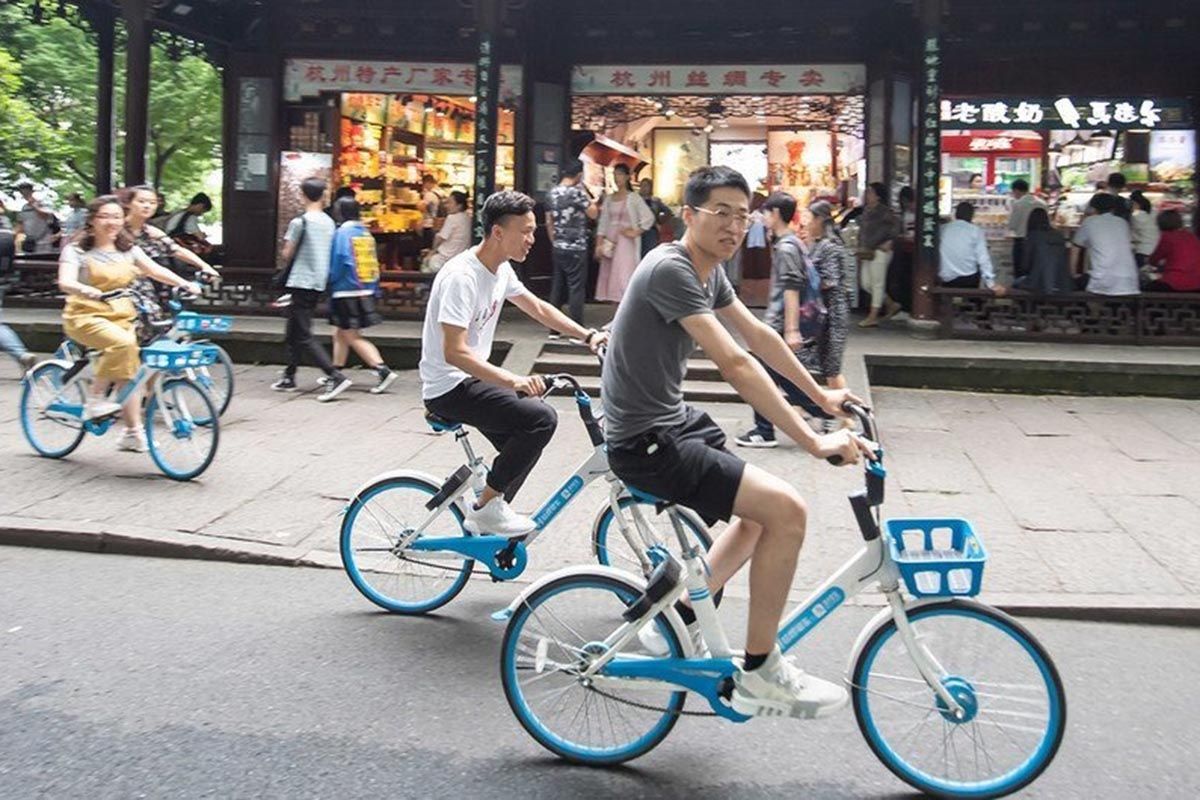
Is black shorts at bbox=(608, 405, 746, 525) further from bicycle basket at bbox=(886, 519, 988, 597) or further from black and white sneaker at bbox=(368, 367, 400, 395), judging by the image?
black and white sneaker at bbox=(368, 367, 400, 395)

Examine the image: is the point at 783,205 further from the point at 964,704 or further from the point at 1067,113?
the point at 1067,113

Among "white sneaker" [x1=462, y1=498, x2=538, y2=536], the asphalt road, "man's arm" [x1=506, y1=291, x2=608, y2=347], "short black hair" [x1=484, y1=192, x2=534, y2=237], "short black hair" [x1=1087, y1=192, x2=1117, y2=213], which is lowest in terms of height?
the asphalt road

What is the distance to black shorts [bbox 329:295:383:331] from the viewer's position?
33.5 ft

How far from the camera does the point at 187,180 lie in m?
26.9

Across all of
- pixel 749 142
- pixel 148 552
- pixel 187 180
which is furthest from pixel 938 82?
pixel 187 180

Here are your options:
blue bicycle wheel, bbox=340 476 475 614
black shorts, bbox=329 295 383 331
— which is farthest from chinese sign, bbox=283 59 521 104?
blue bicycle wheel, bbox=340 476 475 614

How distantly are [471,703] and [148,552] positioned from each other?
2683 mm

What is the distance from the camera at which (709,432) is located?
3.91 meters

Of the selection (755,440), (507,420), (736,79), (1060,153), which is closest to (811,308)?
(755,440)

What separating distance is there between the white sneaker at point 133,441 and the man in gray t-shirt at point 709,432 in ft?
15.9

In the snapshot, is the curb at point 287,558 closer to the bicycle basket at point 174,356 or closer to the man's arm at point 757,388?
the bicycle basket at point 174,356

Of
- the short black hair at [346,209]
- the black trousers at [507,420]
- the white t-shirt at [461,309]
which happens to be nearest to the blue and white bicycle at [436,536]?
the black trousers at [507,420]

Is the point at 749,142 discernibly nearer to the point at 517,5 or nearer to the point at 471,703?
the point at 517,5

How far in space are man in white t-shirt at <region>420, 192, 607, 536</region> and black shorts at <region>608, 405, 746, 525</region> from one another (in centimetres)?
119
